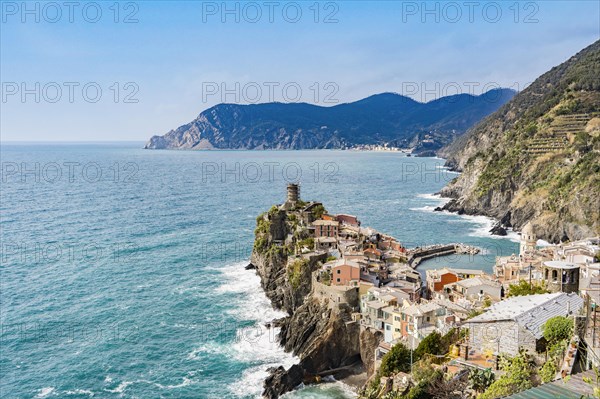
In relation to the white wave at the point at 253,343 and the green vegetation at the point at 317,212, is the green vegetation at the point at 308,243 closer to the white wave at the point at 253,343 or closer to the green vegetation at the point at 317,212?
the white wave at the point at 253,343

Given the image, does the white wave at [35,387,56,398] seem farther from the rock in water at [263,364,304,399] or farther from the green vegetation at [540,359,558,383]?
the green vegetation at [540,359,558,383]

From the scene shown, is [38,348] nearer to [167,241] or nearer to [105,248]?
[105,248]

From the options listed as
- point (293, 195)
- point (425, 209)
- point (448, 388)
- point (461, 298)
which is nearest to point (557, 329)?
point (448, 388)

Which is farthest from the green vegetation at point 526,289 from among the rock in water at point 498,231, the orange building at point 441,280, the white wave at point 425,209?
the white wave at point 425,209

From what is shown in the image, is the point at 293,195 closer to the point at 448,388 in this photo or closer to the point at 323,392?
the point at 323,392

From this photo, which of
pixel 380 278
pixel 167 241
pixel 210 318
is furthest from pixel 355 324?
pixel 167 241
